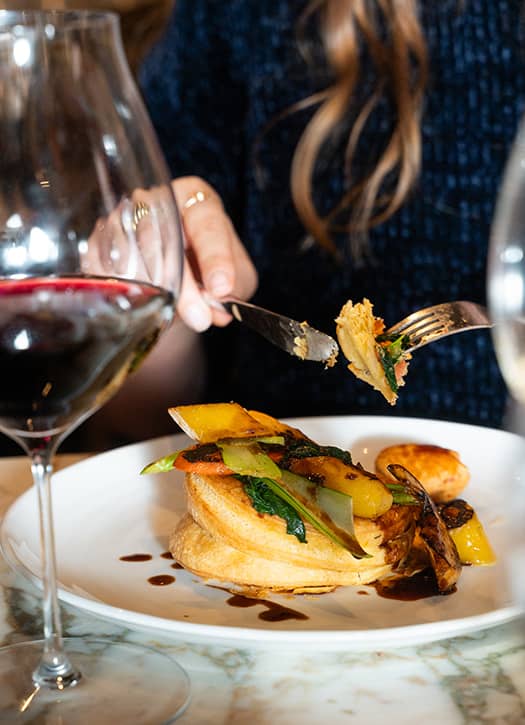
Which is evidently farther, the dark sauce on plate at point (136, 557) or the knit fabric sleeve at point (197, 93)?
the knit fabric sleeve at point (197, 93)

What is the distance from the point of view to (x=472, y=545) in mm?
963

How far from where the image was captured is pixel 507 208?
1.69 feet

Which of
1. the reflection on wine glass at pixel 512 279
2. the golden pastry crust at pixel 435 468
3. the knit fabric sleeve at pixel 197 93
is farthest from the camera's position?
the knit fabric sleeve at pixel 197 93

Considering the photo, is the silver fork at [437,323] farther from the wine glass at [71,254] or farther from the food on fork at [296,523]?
the wine glass at [71,254]

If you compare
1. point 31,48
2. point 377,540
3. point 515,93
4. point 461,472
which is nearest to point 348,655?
point 377,540

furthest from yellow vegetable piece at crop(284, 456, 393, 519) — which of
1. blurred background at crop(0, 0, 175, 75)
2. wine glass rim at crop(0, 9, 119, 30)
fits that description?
blurred background at crop(0, 0, 175, 75)

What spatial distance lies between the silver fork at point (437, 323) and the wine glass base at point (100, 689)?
45 cm

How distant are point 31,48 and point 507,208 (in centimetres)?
33

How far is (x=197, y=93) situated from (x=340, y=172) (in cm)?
41

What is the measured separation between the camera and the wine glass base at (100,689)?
2.29 ft

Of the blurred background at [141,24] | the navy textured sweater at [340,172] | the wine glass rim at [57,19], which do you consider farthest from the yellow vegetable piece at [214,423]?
the blurred background at [141,24]

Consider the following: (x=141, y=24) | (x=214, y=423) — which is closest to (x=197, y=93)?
(x=141, y=24)

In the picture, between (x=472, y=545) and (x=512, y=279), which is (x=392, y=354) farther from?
(x=512, y=279)

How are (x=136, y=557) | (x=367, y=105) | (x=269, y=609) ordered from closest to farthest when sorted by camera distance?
(x=269, y=609) < (x=136, y=557) < (x=367, y=105)
